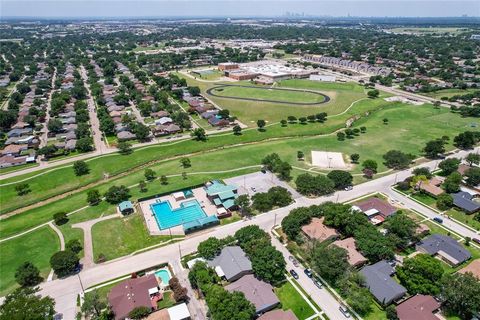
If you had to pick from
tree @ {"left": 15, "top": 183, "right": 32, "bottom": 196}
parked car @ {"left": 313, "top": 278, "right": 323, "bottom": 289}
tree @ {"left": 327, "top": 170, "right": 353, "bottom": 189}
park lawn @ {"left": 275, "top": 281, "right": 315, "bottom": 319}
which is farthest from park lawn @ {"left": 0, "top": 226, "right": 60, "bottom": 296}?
tree @ {"left": 327, "top": 170, "right": 353, "bottom": 189}

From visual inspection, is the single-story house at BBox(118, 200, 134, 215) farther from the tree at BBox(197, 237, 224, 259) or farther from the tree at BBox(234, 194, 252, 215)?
the tree at BBox(234, 194, 252, 215)

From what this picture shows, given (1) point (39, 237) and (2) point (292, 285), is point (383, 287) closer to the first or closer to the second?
(2) point (292, 285)

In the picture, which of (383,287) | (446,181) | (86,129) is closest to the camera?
(383,287)

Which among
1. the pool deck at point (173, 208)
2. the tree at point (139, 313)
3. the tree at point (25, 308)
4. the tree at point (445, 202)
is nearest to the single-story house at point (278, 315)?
the tree at point (139, 313)

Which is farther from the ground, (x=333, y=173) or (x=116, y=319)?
(x=333, y=173)

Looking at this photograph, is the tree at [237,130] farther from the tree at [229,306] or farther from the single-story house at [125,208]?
the tree at [229,306]

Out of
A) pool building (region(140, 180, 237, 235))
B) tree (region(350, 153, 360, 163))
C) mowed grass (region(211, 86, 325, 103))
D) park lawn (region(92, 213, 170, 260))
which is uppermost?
mowed grass (region(211, 86, 325, 103))

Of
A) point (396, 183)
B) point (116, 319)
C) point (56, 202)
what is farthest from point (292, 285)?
point (56, 202)
